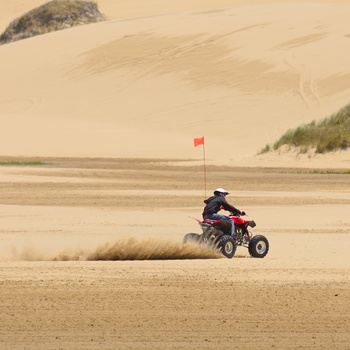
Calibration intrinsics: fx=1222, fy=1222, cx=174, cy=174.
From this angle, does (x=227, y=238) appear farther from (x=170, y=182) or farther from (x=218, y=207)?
(x=170, y=182)

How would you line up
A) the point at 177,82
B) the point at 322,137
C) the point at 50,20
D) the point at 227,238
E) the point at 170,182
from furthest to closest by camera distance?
the point at 50,20, the point at 177,82, the point at 322,137, the point at 170,182, the point at 227,238

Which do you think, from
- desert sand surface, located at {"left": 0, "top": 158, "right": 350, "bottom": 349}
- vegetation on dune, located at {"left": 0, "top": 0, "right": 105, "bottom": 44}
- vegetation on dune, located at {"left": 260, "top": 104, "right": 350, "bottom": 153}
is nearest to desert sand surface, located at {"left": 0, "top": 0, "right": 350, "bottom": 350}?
desert sand surface, located at {"left": 0, "top": 158, "right": 350, "bottom": 349}

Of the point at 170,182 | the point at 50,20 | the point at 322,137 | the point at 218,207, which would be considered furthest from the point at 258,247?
the point at 50,20

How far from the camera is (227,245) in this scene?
15.1 meters

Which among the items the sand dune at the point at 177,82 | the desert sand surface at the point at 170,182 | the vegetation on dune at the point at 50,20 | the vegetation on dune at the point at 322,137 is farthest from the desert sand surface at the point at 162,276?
the vegetation on dune at the point at 50,20

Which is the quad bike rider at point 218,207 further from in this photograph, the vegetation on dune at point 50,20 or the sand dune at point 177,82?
the vegetation on dune at point 50,20

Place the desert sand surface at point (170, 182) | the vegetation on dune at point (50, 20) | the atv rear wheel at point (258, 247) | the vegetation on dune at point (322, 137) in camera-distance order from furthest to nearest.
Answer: the vegetation on dune at point (50, 20) < the vegetation on dune at point (322, 137) < the atv rear wheel at point (258, 247) < the desert sand surface at point (170, 182)

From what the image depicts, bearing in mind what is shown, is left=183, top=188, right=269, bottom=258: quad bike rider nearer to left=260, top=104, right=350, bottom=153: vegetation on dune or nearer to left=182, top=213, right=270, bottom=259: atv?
left=182, top=213, right=270, bottom=259: atv

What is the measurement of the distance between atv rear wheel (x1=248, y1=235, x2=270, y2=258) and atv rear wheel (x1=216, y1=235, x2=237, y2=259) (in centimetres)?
28

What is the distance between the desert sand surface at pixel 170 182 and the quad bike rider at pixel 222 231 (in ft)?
0.64

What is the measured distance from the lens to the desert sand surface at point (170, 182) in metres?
11.0

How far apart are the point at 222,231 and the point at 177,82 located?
44713 millimetres

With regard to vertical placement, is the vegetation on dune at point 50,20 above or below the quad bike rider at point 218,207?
above

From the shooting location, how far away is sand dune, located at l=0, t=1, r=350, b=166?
4909cm
